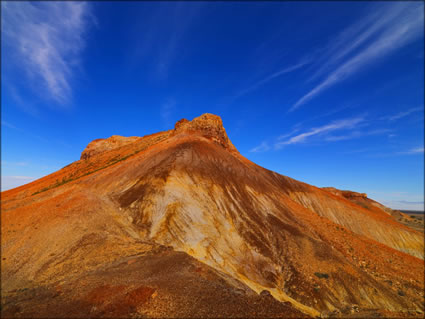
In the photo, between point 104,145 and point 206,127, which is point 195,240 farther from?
point 104,145

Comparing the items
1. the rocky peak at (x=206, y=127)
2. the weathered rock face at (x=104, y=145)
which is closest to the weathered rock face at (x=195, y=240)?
the rocky peak at (x=206, y=127)

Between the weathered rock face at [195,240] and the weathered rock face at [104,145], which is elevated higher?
the weathered rock face at [104,145]

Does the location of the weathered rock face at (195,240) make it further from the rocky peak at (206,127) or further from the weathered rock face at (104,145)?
the weathered rock face at (104,145)

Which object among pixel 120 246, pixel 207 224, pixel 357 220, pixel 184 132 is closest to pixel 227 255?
pixel 207 224

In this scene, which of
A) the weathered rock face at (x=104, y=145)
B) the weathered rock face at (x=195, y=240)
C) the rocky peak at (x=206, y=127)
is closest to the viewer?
the weathered rock face at (x=195, y=240)

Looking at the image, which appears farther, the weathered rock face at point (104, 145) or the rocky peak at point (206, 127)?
the weathered rock face at point (104, 145)

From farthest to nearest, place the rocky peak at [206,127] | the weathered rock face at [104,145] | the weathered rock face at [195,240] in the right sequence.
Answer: the weathered rock face at [104,145] → the rocky peak at [206,127] → the weathered rock face at [195,240]

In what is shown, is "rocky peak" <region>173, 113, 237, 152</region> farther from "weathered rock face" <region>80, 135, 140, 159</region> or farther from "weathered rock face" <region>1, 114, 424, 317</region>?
"weathered rock face" <region>80, 135, 140, 159</region>
